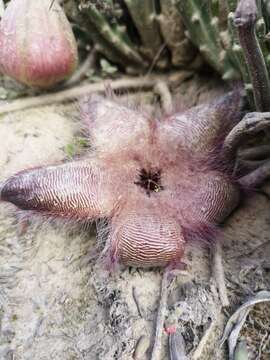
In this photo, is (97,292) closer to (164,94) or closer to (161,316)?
(161,316)

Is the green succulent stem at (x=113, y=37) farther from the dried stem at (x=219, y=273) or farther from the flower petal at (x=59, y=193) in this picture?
the dried stem at (x=219, y=273)

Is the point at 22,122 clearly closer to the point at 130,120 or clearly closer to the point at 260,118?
the point at 130,120

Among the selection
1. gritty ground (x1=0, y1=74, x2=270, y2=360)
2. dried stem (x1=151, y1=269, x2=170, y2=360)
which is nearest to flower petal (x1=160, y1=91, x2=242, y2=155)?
gritty ground (x1=0, y1=74, x2=270, y2=360)

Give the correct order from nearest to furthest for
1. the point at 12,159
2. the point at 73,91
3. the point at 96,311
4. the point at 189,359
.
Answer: the point at 189,359 → the point at 96,311 → the point at 12,159 → the point at 73,91

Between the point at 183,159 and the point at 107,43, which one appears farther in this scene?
the point at 107,43

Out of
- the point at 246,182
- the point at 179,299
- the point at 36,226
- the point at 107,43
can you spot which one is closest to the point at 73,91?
the point at 107,43

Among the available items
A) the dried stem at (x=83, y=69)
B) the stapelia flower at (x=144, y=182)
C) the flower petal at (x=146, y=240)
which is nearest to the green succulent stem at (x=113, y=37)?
the dried stem at (x=83, y=69)

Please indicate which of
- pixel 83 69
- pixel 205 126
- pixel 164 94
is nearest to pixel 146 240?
pixel 205 126

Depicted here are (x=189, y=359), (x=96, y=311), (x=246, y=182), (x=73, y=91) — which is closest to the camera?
(x=189, y=359)
